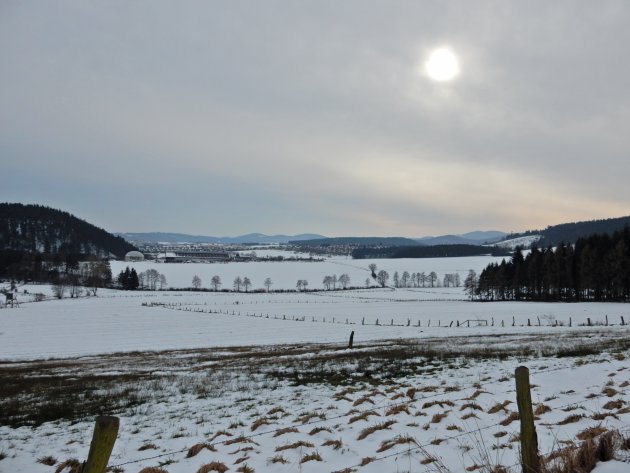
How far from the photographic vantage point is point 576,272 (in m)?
85.8

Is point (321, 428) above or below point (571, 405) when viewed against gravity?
below

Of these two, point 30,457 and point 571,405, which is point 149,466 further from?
point 571,405

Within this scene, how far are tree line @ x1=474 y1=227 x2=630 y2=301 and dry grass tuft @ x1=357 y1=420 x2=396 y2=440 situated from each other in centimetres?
8219

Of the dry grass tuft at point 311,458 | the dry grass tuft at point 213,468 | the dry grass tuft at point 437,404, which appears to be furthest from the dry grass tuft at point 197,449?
the dry grass tuft at point 437,404

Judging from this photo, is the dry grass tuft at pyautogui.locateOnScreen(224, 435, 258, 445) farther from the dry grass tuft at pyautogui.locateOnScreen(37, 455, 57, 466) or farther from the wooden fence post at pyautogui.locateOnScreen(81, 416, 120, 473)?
the wooden fence post at pyautogui.locateOnScreen(81, 416, 120, 473)

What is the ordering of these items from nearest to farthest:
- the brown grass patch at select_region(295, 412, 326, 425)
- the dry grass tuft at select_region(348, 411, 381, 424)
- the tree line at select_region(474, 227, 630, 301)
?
the dry grass tuft at select_region(348, 411, 381, 424) → the brown grass patch at select_region(295, 412, 326, 425) → the tree line at select_region(474, 227, 630, 301)

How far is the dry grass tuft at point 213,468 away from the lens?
298 inches

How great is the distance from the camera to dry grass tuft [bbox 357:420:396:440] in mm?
8988

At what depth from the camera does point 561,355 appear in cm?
1927

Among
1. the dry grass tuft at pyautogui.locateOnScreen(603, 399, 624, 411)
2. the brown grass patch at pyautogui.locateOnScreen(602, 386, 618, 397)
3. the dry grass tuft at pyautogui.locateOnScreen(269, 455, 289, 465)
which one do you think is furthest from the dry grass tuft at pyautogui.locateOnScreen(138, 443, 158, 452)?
the brown grass patch at pyautogui.locateOnScreen(602, 386, 618, 397)

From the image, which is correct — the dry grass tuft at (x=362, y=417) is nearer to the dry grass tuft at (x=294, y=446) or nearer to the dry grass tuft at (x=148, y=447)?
the dry grass tuft at (x=294, y=446)

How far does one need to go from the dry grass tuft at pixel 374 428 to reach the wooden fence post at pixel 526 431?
4364 millimetres

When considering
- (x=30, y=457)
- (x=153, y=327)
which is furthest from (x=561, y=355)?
(x=153, y=327)

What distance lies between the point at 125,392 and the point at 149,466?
9.48 m
